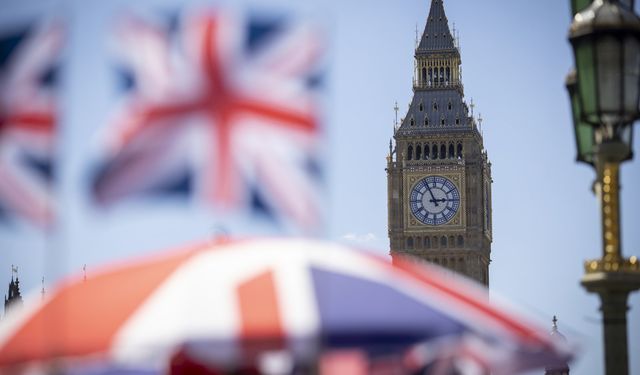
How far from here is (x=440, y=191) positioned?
362ft

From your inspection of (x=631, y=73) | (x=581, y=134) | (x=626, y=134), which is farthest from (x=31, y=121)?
(x=581, y=134)

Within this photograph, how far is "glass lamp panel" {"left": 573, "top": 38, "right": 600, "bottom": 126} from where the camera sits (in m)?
12.6

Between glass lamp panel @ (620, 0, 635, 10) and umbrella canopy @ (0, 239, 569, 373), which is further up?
glass lamp panel @ (620, 0, 635, 10)

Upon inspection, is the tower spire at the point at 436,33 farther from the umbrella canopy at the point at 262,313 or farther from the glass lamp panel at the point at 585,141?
the umbrella canopy at the point at 262,313

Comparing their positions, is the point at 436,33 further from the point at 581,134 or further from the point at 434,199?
the point at 581,134

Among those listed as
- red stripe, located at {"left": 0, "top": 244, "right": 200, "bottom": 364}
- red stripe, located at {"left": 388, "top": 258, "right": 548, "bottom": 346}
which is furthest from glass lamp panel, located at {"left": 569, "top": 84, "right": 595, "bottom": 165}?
red stripe, located at {"left": 0, "top": 244, "right": 200, "bottom": 364}

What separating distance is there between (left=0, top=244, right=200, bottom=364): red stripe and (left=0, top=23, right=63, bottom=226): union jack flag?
0.57 metres

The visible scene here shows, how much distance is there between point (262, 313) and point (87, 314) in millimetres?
1299

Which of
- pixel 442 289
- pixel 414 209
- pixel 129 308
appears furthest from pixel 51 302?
pixel 414 209

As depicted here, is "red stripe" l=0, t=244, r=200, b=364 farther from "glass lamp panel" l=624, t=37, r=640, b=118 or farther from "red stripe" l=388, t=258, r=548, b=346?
"glass lamp panel" l=624, t=37, r=640, b=118

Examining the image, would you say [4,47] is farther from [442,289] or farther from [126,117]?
[442,289]

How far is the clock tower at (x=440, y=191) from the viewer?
109312 millimetres

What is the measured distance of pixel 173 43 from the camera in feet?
33.3

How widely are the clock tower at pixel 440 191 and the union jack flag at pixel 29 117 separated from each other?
98.3 meters
